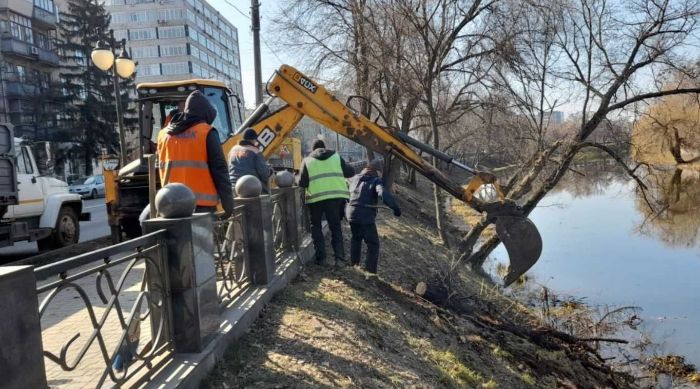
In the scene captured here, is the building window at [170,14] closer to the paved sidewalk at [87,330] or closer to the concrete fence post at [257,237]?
the concrete fence post at [257,237]

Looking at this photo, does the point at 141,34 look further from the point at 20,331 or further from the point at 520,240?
the point at 20,331

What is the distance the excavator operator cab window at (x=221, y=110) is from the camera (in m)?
9.66

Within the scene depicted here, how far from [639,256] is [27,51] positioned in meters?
41.5

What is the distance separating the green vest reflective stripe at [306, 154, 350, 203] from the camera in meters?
7.42

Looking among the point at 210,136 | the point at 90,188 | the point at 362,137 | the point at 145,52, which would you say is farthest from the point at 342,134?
the point at 145,52

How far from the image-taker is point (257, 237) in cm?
563

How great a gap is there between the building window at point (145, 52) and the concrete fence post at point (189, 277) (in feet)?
259

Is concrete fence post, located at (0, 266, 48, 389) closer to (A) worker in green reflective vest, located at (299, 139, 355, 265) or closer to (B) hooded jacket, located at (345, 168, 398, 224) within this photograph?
(A) worker in green reflective vest, located at (299, 139, 355, 265)

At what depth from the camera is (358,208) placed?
7.62m

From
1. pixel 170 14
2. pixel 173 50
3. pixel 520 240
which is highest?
pixel 170 14

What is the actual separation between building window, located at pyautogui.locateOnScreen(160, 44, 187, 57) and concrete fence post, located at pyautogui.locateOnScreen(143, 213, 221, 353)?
76.9 metres

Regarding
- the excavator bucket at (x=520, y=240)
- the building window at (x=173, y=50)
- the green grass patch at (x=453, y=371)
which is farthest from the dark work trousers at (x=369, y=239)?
the building window at (x=173, y=50)

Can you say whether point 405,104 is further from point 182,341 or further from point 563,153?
point 182,341

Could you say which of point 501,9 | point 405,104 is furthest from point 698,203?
point 501,9
